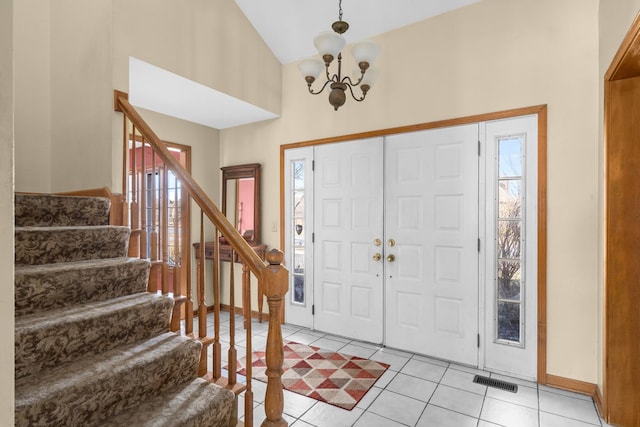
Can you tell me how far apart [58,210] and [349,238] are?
96.7 inches

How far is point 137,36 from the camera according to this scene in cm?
263

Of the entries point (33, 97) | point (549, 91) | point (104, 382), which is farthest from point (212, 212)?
point (549, 91)

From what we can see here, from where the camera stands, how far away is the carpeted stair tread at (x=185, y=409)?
141cm

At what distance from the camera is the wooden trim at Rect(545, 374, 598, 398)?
8.30 ft

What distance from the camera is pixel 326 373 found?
2871 millimetres

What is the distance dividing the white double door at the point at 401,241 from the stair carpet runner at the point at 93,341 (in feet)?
6.70

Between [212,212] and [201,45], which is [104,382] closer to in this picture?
[212,212]

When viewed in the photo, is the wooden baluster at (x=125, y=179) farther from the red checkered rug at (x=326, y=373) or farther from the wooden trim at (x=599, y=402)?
the wooden trim at (x=599, y=402)

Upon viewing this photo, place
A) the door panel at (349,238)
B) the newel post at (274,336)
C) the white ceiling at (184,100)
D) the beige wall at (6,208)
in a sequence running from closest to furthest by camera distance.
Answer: the beige wall at (6,208) → the newel post at (274,336) → the white ceiling at (184,100) → the door panel at (349,238)

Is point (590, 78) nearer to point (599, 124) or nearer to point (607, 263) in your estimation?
point (599, 124)

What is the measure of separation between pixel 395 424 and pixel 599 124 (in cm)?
252

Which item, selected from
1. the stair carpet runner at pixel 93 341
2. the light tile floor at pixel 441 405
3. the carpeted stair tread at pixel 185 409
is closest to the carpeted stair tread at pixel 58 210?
the stair carpet runner at pixel 93 341

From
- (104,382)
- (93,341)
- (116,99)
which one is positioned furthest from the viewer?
(116,99)

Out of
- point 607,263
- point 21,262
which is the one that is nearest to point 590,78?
point 607,263
